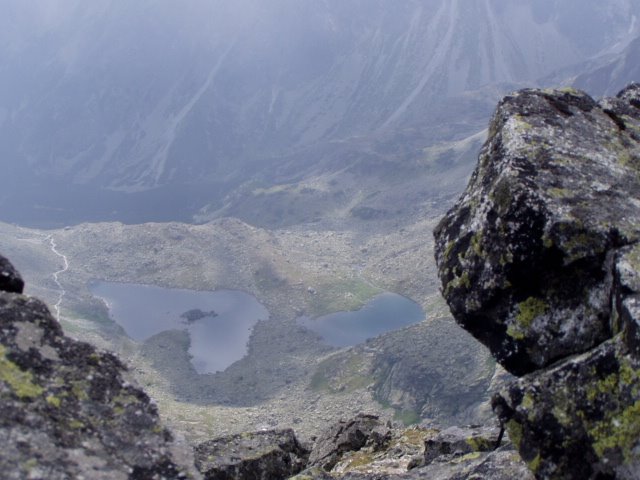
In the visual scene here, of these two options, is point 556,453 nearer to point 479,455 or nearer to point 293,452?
point 479,455

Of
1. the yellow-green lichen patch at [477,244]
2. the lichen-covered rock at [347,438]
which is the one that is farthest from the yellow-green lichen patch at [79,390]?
the lichen-covered rock at [347,438]

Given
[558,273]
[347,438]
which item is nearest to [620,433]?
[558,273]

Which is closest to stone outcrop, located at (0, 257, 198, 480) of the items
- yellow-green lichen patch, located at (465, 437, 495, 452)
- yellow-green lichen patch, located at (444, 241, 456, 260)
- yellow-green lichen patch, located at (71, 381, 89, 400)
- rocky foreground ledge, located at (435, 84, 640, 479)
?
yellow-green lichen patch, located at (71, 381, 89, 400)

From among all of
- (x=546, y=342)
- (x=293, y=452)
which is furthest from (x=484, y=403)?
(x=546, y=342)

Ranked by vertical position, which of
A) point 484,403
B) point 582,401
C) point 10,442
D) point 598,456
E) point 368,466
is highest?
point 484,403

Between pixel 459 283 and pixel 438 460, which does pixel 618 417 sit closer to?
pixel 459 283

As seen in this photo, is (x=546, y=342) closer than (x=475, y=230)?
Yes

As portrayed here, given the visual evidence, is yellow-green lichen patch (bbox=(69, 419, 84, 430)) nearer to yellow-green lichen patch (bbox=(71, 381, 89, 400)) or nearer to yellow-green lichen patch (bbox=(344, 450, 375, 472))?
yellow-green lichen patch (bbox=(71, 381, 89, 400))
